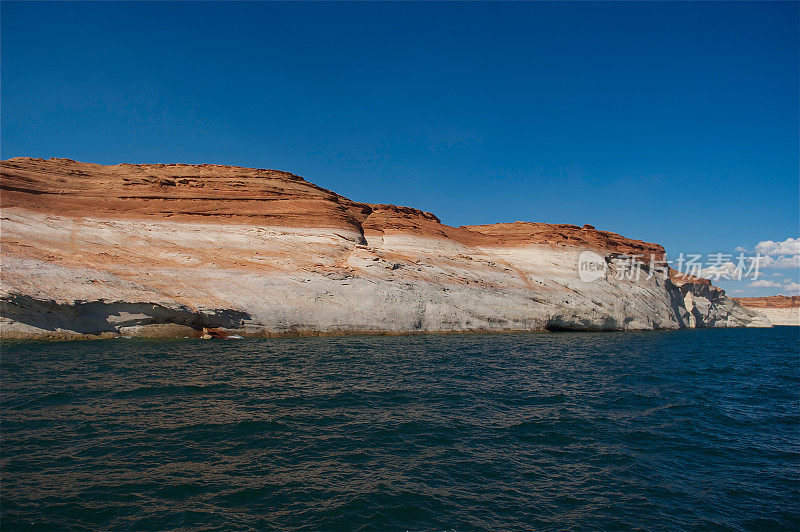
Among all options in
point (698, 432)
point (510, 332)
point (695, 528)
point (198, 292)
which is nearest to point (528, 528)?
point (695, 528)

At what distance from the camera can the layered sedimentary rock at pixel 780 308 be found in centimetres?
13725

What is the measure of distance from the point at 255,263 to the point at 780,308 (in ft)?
564

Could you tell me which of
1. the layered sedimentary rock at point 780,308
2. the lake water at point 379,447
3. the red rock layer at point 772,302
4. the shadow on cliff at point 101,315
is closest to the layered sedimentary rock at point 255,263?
the shadow on cliff at point 101,315

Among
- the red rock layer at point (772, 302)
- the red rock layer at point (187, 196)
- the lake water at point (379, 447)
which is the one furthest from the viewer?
the red rock layer at point (772, 302)

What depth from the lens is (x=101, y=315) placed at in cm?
2266

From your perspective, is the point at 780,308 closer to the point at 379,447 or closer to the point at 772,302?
the point at 772,302

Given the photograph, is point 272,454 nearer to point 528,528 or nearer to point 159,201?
point 528,528

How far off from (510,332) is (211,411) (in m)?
26.4

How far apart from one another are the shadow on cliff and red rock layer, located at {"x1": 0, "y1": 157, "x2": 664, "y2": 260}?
10263 mm

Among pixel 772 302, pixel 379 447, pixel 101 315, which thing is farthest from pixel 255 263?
pixel 772 302

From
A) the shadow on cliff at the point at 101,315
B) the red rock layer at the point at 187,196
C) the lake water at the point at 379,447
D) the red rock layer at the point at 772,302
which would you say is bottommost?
the lake water at the point at 379,447

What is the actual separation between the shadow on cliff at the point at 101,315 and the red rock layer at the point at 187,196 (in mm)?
10263

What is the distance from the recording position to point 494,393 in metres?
13.6

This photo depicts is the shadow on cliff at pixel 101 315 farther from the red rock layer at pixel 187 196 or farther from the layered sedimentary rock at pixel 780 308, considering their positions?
the layered sedimentary rock at pixel 780 308
